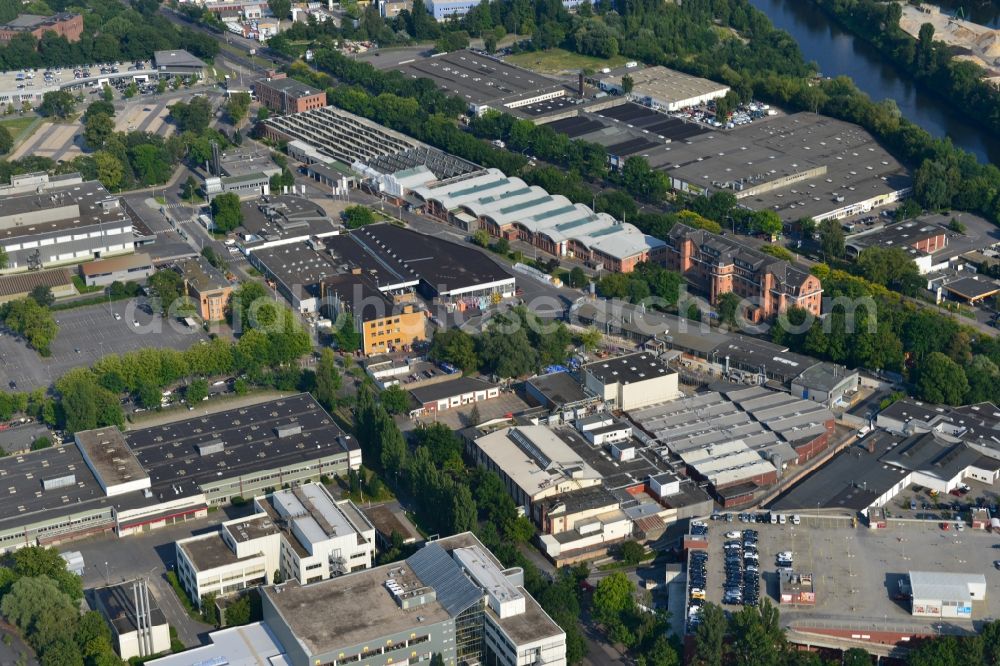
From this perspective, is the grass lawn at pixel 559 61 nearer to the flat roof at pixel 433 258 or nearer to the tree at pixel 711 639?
the flat roof at pixel 433 258

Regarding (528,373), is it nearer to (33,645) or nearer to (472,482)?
(472,482)

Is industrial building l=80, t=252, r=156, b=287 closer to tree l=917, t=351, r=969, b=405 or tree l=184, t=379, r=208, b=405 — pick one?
tree l=184, t=379, r=208, b=405

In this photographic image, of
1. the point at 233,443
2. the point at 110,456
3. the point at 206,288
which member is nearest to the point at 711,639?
the point at 233,443

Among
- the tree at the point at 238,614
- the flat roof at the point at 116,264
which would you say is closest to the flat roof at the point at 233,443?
the tree at the point at 238,614

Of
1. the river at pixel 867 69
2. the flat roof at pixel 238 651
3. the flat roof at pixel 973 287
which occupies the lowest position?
the river at pixel 867 69

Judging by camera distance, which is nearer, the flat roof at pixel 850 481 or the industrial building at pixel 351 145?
the flat roof at pixel 850 481

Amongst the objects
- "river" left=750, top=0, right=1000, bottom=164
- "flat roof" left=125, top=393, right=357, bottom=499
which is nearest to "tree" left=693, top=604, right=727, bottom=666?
"flat roof" left=125, top=393, right=357, bottom=499
